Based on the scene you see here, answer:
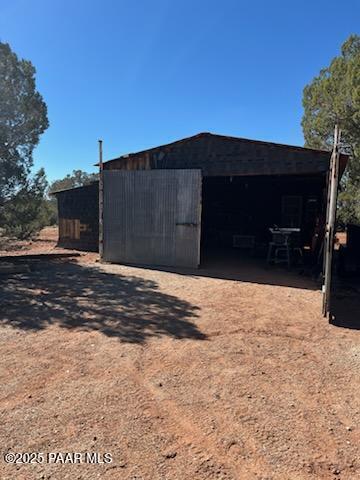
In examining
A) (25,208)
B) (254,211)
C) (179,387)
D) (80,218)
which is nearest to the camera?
(179,387)

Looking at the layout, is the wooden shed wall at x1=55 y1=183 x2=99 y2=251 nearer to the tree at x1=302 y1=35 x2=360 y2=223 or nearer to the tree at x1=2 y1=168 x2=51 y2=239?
the tree at x1=2 y1=168 x2=51 y2=239

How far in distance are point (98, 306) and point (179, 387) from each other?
9.47 ft

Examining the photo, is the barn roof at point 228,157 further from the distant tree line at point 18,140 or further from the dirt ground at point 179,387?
the dirt ground at point 179,387

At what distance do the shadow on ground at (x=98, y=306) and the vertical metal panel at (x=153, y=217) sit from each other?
1.99m

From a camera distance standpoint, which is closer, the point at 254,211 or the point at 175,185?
the point at 175,185

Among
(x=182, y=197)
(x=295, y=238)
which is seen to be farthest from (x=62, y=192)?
(x=295, y=238)

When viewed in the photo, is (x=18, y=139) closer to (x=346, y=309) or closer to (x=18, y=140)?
(x=18, y=140)

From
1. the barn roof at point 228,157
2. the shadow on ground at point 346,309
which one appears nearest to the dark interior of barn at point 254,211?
the barn roof at point 228,157

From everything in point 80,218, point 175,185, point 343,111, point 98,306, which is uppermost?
point 343,111

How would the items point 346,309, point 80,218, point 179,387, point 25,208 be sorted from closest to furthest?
point 179,387, point 346,309, point 25,208, point 80,218

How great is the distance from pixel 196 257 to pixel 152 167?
10.2 ft

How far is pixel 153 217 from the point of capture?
9859mm

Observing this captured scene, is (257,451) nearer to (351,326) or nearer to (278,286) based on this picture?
(351,326)

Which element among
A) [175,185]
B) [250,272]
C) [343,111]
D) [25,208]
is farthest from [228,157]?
[343,111]
